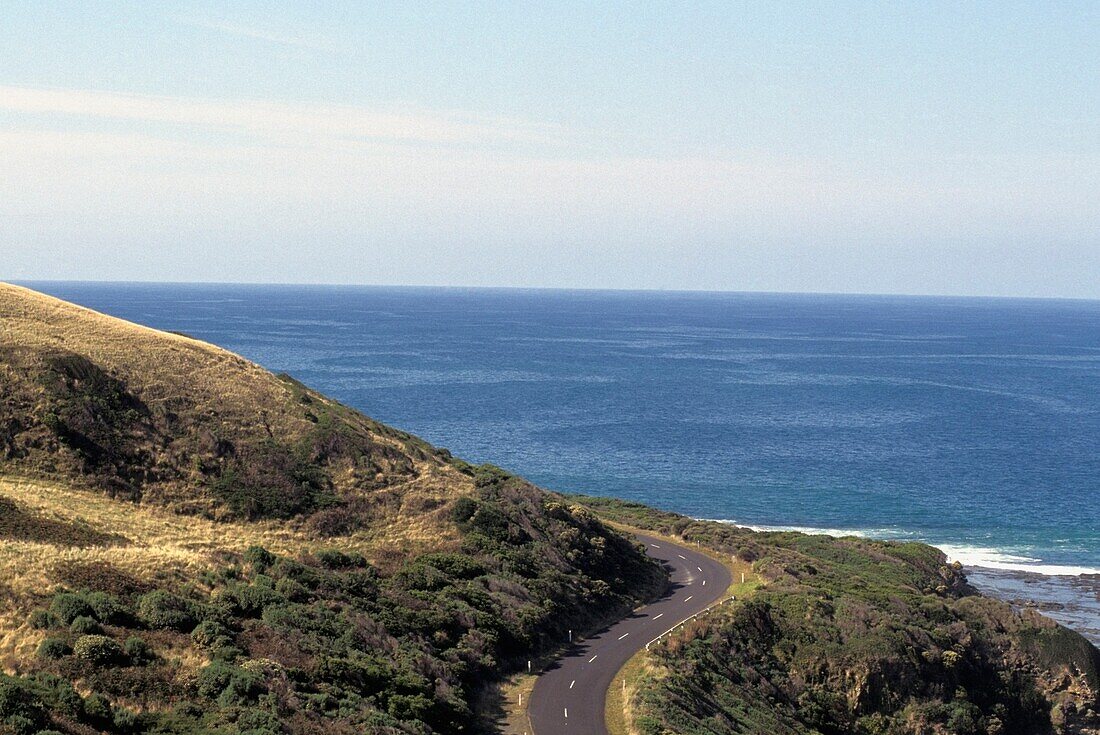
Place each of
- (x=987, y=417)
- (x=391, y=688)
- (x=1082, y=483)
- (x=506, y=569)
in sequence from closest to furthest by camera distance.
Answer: (x=391, y=688) → (x=506, y=569) → (x=1082, y=483) → (x=987, y=417)

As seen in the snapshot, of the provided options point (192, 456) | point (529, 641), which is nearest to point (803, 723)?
point (529, 641)

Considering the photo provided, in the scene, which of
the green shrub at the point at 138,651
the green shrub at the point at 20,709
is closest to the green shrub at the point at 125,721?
the green shrub at the point at 20,709

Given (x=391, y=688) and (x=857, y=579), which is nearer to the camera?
(x=391, y=688)

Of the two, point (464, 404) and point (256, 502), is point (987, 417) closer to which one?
point (464, 404)

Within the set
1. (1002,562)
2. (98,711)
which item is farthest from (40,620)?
(1002,562)

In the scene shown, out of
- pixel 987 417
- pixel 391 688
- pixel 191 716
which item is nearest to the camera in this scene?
→ pixel 191 716

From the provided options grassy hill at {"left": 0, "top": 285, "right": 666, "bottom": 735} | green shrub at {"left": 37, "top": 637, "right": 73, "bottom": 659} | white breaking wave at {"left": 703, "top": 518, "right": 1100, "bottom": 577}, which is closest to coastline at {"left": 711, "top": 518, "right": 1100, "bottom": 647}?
white breaking wave at {"left": 703, "top": 518, "right": 1100, "bottom": 577}
